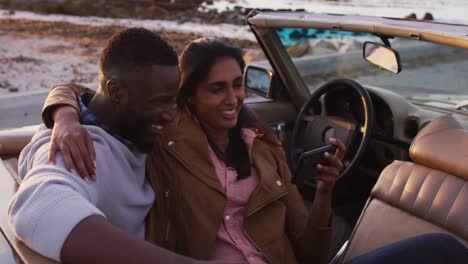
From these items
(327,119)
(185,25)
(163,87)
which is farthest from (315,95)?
(185,25)

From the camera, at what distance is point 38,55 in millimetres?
11070

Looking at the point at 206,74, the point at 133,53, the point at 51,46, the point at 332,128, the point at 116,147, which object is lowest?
the point at 51,46

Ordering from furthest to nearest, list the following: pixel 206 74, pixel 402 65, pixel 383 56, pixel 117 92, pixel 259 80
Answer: pixel 259 80 < pixel 402 65 < pixel 383 56 < pixel 206 74 < pixel 117 92

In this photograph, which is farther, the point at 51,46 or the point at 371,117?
the point at 51,46

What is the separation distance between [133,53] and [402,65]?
2467 millimetres

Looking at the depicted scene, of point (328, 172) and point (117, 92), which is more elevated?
point (117, 92)

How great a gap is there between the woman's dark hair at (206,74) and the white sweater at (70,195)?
0.42m

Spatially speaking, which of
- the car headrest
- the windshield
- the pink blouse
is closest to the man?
the pink blouse

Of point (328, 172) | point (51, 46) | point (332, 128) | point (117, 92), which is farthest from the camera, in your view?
point (51, 46)

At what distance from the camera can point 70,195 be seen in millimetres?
1464

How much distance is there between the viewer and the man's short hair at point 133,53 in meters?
1.86

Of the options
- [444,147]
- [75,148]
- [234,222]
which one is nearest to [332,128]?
[444,147]

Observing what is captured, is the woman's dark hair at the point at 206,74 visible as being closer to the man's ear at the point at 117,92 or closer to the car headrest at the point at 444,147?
the man's ear at the point at 117,92

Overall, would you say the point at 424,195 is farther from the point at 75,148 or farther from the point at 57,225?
the point at 57,225
